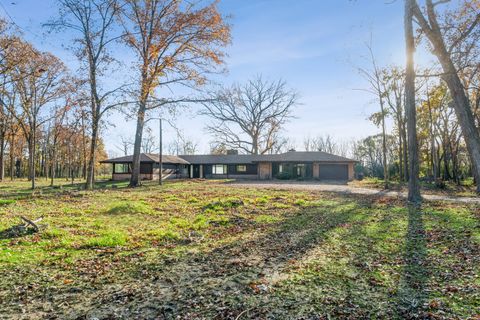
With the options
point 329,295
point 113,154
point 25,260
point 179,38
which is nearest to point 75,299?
Answer: point 25,260

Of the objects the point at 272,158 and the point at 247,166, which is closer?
the point at 272,158

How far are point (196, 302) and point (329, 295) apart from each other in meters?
1.83

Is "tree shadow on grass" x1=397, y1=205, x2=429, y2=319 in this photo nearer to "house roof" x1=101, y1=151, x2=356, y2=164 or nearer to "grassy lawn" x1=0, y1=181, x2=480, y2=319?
"grassy lawn" x1=0, y1=181, x2=480, y2=319

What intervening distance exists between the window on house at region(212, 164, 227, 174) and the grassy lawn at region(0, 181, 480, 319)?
3280cm

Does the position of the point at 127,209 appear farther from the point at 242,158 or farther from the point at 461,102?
the point at 242,158

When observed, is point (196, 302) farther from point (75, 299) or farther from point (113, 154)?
point (113, 154)

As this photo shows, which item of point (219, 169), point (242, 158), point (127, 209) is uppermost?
point (242, 158)

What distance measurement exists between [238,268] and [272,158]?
1337 inches

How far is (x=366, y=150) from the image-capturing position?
61125 millimetres

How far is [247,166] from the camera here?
40.9 meters

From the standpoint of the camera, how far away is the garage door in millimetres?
36094

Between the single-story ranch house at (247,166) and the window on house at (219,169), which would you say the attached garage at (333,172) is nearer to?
the single-story ranch house at (247,166)

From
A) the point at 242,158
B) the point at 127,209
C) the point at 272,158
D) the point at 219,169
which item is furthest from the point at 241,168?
the point at 127,209

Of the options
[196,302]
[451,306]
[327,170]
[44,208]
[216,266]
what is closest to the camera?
[451,306]
